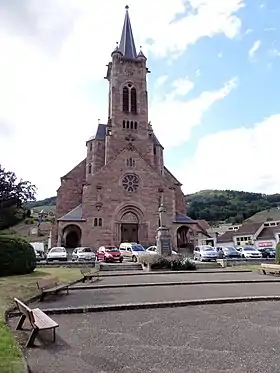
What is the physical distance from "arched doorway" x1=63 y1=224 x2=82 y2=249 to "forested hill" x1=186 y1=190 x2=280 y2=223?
64850 mm

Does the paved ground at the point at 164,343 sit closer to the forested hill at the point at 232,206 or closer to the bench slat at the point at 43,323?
the bench slat at the point at 43,323

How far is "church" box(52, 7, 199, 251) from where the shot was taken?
127ft

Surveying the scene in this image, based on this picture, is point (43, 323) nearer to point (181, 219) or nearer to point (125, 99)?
point (181, 219)

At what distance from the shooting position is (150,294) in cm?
1147

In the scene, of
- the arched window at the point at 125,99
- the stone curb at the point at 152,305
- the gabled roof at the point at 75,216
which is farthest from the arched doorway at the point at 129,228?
the stone curb at the point at 152,305

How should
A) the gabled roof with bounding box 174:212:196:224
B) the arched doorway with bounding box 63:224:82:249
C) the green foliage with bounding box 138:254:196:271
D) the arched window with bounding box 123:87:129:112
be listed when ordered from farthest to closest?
1. the arched window with bounding box 123:87:129:112
2. the gabled roof with bounding box 174:212:196:224
3. the arched doorway with bounding box 63:224:82:249
4. the green foliage with bounding box 138:254:196:271

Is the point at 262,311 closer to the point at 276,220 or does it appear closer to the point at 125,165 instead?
the point at 125,165

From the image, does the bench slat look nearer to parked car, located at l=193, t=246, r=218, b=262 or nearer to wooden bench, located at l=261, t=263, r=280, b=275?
wooden bench, located at l=261, t=263, r=280, b=275

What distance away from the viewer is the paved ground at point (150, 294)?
10.1 meters

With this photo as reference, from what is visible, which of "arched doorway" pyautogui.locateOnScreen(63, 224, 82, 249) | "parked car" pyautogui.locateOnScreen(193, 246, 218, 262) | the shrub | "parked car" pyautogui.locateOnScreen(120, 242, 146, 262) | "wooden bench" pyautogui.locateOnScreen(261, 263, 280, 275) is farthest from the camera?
"arched doorway" pyautogui.locateOnScreen(63, 224, 82, 249)

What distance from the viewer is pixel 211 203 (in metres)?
121

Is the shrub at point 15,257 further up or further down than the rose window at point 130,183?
further down

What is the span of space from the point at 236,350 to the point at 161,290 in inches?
285


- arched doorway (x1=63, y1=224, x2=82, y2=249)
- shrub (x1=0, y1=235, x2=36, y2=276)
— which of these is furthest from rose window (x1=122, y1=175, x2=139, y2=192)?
shrub (x1=0, y1=235, x2=36, y2=276)
